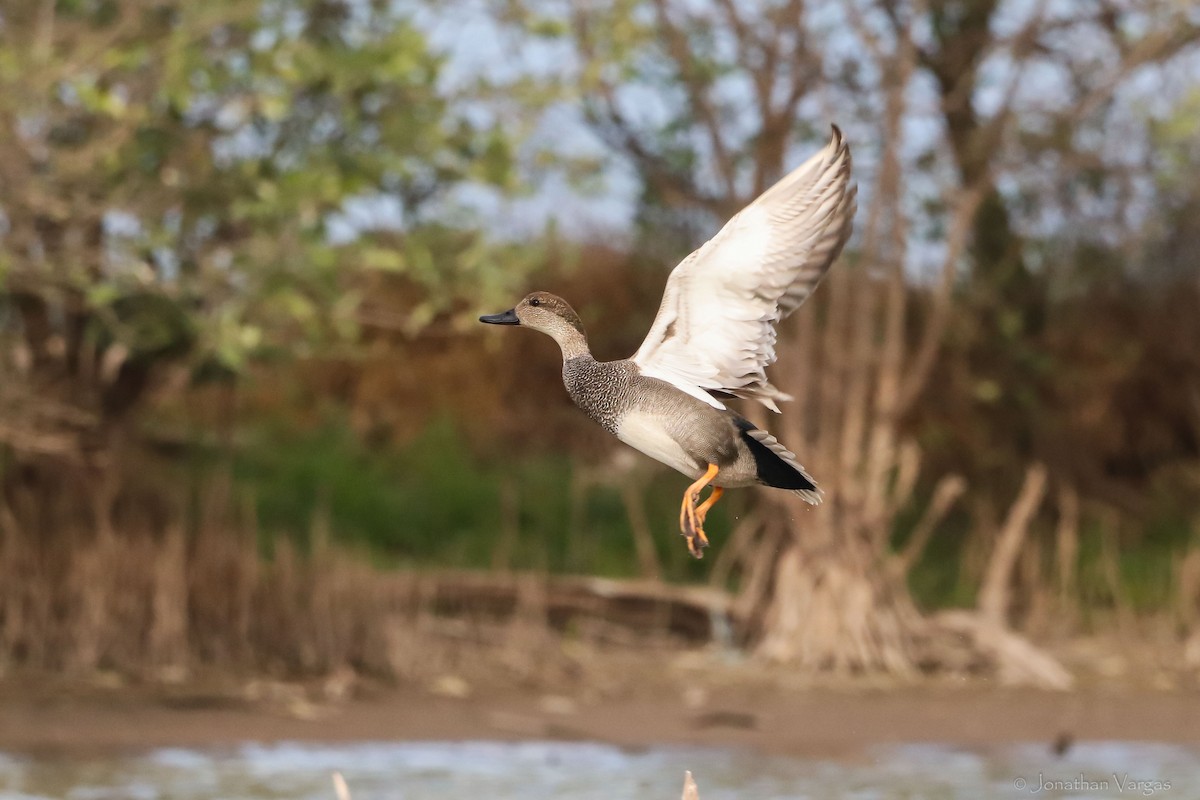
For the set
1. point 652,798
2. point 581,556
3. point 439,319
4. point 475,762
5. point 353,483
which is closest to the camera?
point 652,798

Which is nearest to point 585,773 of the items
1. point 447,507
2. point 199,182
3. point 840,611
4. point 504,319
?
point 840,611

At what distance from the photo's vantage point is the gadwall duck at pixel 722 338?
12.9ft

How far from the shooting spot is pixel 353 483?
588 inches

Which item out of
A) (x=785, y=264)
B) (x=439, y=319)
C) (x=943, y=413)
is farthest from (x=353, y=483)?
(x=785, y=264)

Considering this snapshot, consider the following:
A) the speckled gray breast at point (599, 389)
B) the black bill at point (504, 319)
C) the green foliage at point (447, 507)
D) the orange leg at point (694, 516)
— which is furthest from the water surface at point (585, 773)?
the speckled gray breast at point (599, 389)

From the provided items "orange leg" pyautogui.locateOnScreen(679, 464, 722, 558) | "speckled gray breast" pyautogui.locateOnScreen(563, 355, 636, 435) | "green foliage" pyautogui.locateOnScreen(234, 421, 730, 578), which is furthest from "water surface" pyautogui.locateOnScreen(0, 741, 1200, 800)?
"speckled gray breast" pyautogui.locateOnScreen(563, 355, 636, 435)

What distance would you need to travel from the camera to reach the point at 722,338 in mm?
4191

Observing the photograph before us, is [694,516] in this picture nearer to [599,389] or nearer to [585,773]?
[599,389]

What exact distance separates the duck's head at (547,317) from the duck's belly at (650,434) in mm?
253

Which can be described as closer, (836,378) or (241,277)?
(241,277)

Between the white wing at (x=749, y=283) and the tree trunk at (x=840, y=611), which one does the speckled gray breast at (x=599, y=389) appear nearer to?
the white wing at (x=749, y=283)

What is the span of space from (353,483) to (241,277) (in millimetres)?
5693

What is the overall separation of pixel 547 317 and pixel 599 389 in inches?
8.8

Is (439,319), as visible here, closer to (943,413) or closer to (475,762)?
(943,413)
